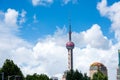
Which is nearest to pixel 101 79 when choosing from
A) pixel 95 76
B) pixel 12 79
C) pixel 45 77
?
pixel 95 76

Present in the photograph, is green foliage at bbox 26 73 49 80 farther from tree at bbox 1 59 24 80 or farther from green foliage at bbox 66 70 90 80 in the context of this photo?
tree at bbox 1 59 24 80

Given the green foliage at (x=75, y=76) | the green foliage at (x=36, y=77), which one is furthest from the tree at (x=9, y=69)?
the green foliage at (x=36, y=77)

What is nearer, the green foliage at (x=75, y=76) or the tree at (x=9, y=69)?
the tree at (x=9, y=69)

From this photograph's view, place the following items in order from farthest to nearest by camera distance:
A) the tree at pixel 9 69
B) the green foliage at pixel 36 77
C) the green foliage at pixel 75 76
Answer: the green foliage at pixel 36 77
the green foliage at pixel 75 76
the tree at pixel 9 69

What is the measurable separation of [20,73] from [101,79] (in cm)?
4088

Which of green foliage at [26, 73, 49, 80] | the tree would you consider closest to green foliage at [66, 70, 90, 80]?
green foliage at [26, 73, 49, 80]

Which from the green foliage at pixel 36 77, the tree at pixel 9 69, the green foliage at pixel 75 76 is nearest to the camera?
the tree at pixel 9 69

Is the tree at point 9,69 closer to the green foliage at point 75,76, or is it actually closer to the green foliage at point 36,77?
the green foliage at point 75,76

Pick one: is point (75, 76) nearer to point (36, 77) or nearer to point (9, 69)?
point (36, 77)

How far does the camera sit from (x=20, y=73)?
354 feet

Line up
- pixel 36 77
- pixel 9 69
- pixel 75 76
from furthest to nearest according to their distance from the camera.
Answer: pixel 36 77, pixel 75 76, pixel 9 69

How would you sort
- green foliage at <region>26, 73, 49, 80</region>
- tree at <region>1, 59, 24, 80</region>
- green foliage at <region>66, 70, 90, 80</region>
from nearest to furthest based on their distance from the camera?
tree at <region>1, 59, 24, 80</region>, green foliage at <region>66, 70, 90, 80</region>, green foliage at <region>26, 73, 49, 80</region>

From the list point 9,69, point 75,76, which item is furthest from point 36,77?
point 9,69

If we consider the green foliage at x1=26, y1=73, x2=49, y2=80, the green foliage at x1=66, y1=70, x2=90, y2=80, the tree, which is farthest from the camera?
the green foliage at x1=26, y1=73, x2=49, y2=80
